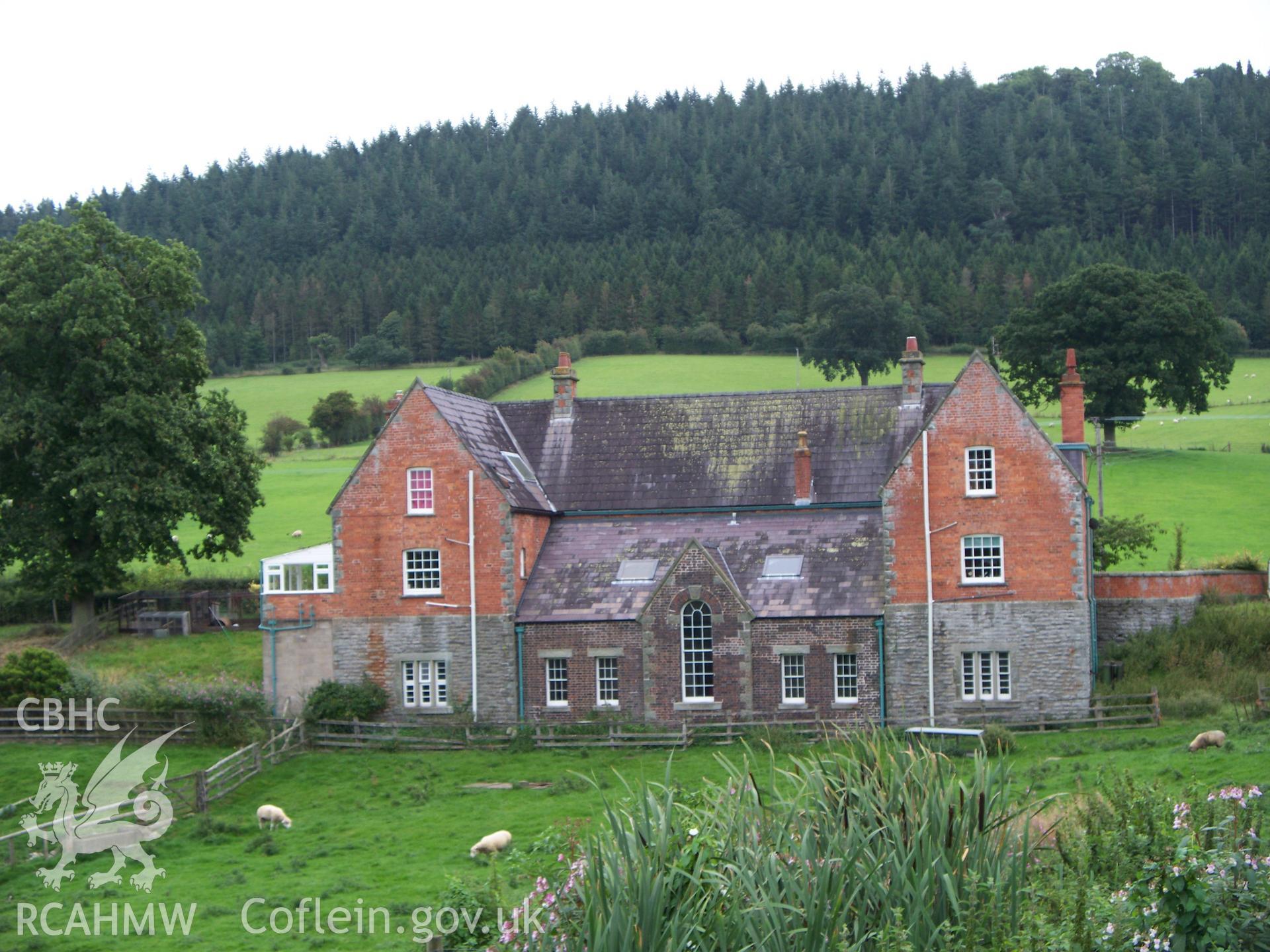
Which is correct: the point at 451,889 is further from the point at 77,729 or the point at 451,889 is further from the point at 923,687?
the point at 77,729

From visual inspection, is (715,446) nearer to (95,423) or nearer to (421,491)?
(421,491)

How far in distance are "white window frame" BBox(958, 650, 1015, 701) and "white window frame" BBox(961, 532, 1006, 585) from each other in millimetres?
2047

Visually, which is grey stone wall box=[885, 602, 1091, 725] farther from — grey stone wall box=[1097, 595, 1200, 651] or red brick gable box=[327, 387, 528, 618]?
red brick gable box=[327, 387, 528, 618]

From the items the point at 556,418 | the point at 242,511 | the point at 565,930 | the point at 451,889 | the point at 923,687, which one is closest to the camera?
the point at 565,930

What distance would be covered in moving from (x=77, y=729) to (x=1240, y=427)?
72.4 m

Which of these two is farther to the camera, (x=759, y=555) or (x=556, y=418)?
(x=556, y=418)

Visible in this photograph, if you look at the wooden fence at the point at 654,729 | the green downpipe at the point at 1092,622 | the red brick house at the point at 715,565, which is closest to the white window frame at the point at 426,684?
the red brick house at the point at 715,565

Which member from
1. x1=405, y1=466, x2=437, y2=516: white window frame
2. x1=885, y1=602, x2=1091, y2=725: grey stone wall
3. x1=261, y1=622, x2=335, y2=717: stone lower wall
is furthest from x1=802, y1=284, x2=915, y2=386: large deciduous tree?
x1=261, y1=622, x2=335, y2=717: stone lower wall

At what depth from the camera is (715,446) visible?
45.9m

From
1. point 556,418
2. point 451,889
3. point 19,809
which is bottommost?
point 19,809

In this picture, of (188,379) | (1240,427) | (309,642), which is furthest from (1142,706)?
(1240,427)

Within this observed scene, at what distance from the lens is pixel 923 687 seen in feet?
127

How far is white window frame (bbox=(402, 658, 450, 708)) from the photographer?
41719mm

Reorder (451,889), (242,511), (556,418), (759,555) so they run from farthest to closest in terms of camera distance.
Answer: (242,511)
(556,418)
(759,555)
(451,889)
